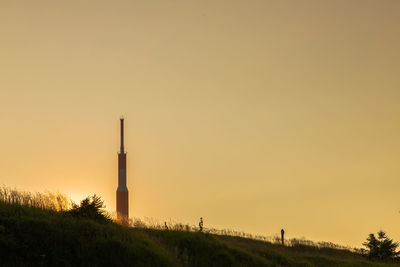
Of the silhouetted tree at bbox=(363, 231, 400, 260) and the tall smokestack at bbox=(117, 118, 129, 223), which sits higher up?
the tall smokestack at bbox=(117, 118, 129, 223)

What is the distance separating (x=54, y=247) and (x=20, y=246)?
155 centimetres

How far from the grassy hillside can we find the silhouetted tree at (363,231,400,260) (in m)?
17.9

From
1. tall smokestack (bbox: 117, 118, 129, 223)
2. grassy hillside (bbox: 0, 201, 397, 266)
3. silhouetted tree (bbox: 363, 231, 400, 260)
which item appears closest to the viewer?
grassy hillside (bbox: 0, 201, 397, 266)

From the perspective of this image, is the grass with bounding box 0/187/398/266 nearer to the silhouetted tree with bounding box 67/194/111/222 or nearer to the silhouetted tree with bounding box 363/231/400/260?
the silhouetted tree with bounding box 67/194/111/222

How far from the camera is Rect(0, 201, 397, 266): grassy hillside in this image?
83.0ft

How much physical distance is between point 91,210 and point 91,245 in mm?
3827

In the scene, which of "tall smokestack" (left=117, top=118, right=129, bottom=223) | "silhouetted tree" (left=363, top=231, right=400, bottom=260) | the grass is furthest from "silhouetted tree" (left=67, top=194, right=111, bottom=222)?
"tall smokestack" (left=117, top=118, right=129, bottom=223)

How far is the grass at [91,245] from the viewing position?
997 inches

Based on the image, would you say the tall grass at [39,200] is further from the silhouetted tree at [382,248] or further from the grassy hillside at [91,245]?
the silhouetted tree at [382,248]

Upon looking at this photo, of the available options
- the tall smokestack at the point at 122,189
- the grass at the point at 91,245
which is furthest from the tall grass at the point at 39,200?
the tall smokestack at the point at 122,189

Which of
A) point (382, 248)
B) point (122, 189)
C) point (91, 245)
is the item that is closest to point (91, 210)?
point (91, 245)

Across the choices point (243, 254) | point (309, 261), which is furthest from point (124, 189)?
point (243, 254)

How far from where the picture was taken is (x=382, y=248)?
46844 millimetres

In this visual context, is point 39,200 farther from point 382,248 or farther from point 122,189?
point 122,189
